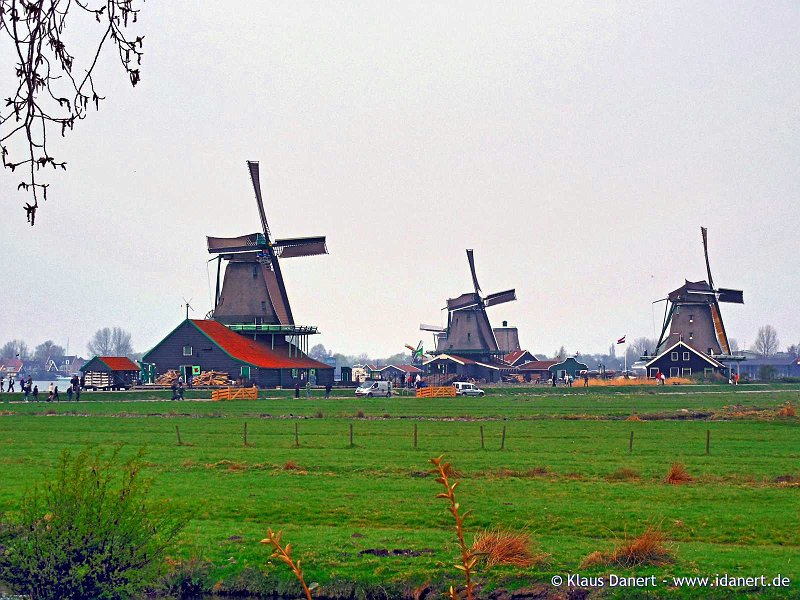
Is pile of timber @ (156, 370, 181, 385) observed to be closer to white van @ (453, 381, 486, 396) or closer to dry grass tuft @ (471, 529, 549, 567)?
white van @ (453, 381, 486, 396)

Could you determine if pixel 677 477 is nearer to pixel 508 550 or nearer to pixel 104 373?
pixel 508 550

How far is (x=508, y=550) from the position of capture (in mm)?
18281

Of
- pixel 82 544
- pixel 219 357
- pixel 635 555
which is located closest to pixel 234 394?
pixel 219 357

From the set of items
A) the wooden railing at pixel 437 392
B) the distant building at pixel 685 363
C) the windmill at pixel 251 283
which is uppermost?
the windmill at pixel 251 283

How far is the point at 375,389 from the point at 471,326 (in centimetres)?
5003

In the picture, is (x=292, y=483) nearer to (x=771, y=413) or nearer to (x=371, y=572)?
(x=371, y=572)

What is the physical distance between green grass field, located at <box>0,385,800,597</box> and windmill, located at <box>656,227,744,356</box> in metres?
68.4

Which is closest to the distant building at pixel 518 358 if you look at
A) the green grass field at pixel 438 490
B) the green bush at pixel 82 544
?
the green grass field at pixel 438 490

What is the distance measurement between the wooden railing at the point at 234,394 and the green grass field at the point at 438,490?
20.7 meters

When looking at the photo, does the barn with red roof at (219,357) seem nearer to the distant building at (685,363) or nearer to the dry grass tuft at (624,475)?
the distant building at (685,363)

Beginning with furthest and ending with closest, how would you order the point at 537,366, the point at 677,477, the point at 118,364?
the point at 537,366 < the point at 118,364 < the point at 677,477

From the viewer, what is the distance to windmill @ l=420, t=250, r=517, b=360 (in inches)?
4963

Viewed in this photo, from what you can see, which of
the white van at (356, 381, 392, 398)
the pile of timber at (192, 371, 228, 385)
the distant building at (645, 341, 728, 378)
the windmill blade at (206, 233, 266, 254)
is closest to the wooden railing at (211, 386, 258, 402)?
the pile of timber at (192, 371, 228, 385)

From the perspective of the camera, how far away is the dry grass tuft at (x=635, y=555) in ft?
57.8
